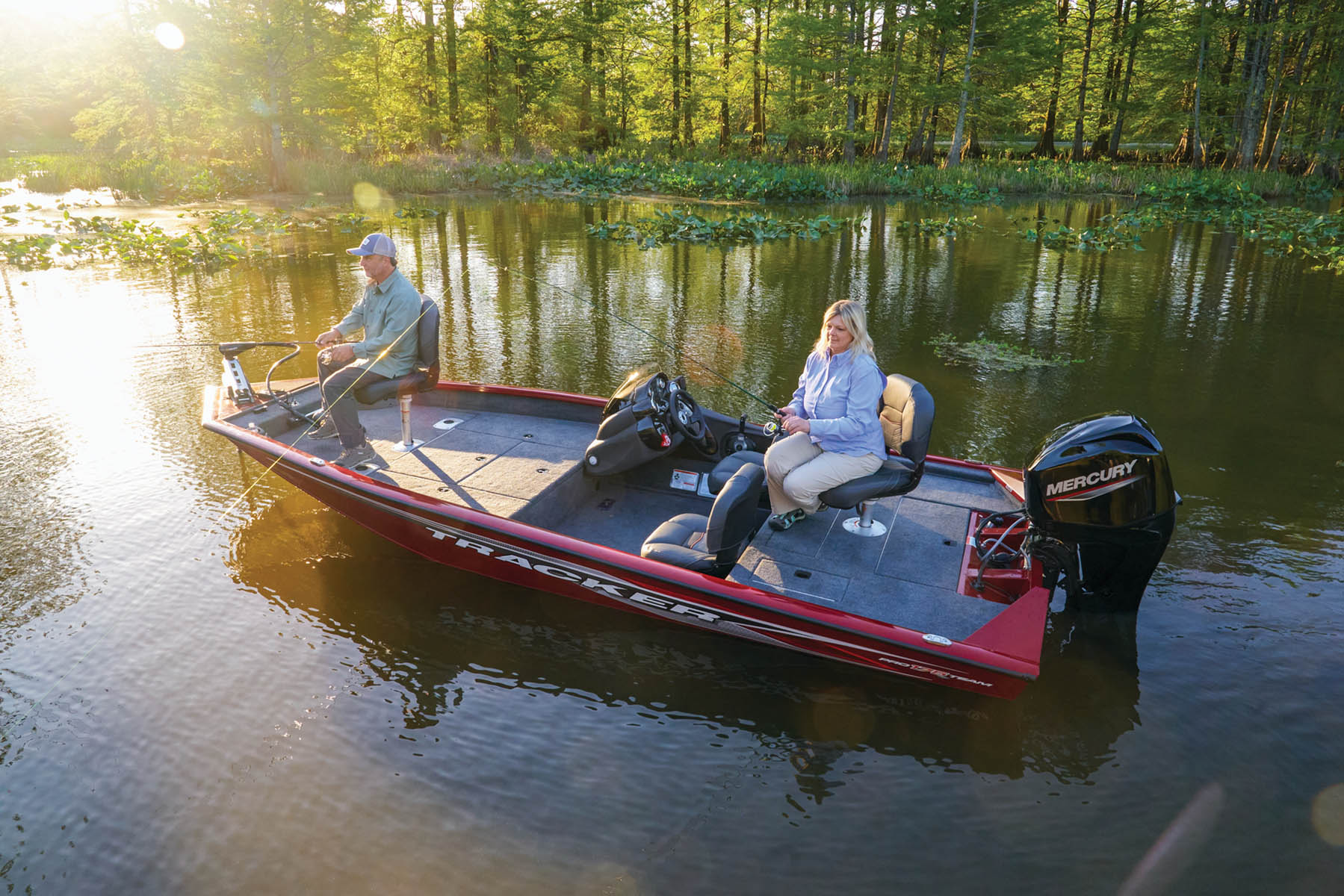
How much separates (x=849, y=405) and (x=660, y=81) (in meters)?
39.9

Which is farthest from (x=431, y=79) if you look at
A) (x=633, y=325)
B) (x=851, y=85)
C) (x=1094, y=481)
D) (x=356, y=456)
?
(x=1094, y=481)

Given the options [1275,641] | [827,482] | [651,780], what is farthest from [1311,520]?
[651,780]

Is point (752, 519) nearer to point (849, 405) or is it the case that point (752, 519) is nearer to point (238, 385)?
point (849, 405)

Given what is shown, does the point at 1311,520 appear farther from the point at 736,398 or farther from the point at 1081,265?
the point at 1081,265

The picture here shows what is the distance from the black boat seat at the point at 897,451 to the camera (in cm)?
485

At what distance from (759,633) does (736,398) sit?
457 cm

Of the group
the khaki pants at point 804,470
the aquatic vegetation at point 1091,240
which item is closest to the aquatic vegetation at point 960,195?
the aquatic vegetation at point 1091,240

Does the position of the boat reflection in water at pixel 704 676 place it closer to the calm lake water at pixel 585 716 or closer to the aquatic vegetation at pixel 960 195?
the calm lake water at pixel 585 716

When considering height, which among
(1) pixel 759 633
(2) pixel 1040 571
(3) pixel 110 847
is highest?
(2) pixel 1040 571

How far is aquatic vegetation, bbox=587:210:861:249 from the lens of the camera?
59.6ft

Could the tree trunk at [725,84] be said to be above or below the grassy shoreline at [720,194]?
above

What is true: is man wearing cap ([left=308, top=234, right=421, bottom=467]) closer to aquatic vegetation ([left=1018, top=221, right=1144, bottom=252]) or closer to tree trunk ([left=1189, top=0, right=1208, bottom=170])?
aquatic vegetation ([left=1018, top=221, right=1144, bottom=252])

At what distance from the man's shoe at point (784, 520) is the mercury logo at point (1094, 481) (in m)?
1.48

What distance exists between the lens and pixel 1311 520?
245 inches
